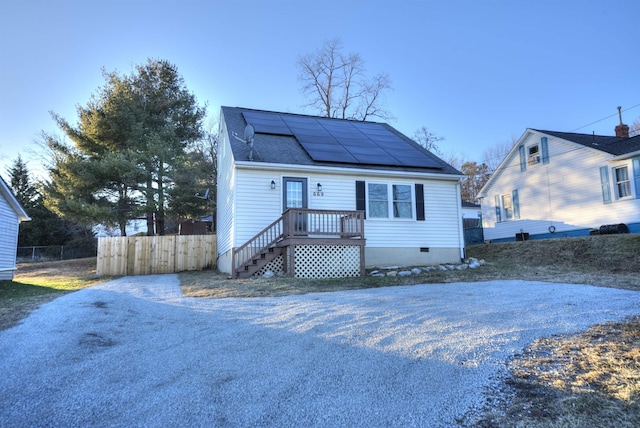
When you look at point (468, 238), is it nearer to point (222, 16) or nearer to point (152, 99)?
point (222, 16)

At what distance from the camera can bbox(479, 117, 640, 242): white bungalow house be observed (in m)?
14.2

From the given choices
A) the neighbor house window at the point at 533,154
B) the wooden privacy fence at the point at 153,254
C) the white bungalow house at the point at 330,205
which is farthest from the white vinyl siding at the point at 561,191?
the wooden privacy fence at the point at 153,254

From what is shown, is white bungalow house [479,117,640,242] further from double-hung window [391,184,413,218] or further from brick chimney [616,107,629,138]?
double-hung window [391,184,413,218]

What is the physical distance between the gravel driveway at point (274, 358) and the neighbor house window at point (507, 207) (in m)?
→ 13.8

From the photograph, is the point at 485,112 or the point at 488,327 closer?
the point at 488,327

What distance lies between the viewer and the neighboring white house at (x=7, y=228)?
519 inches

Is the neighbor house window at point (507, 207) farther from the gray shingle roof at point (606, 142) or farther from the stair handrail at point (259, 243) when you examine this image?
the stair handrail at point (259, 243)

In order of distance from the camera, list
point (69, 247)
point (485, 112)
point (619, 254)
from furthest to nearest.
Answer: point (69, 247), point (485, 112), point (619, 254)

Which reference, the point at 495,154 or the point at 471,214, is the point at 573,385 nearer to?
the point at 471,214

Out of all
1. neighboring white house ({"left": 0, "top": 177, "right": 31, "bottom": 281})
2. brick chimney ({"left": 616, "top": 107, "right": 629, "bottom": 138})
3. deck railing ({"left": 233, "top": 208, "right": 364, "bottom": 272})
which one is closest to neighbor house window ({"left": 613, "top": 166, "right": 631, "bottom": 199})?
brick chimney ({"left": 616, "top": 107, "right": 629, "bottom": 138})

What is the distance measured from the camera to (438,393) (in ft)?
9.46

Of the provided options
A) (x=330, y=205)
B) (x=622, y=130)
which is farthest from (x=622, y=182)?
(x=330, y=205)

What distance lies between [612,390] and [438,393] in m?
1.23

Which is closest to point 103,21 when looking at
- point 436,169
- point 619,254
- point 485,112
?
point 436,169
